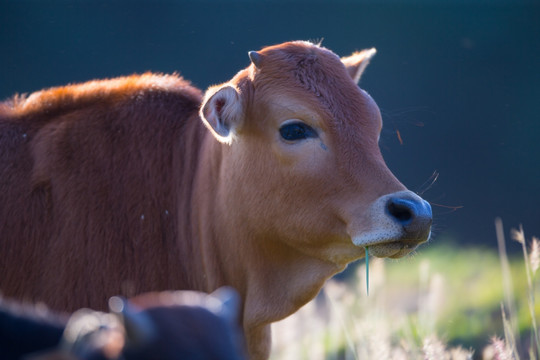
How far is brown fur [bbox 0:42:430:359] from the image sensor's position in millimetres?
3988

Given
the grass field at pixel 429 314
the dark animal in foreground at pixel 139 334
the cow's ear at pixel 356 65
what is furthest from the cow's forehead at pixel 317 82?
the dark animal in foreground at pixel 139 334

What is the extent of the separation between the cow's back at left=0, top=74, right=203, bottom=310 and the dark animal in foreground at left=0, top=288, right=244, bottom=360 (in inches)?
61.1

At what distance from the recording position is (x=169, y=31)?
432 inches

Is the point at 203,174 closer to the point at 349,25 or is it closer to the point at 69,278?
the point at 69,278

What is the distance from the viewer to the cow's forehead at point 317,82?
405 cm

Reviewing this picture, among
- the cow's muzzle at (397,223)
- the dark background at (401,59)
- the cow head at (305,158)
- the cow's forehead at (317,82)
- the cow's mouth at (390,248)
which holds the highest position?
the dark background at (401,59)

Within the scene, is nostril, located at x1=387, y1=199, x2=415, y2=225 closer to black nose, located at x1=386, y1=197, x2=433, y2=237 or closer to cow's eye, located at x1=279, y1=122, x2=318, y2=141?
black nose, located at x1=386, y1=197, x2=433, y2=237

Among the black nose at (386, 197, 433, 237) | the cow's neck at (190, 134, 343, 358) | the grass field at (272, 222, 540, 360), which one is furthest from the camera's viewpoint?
the grass field at (272, 222, 540, 360)

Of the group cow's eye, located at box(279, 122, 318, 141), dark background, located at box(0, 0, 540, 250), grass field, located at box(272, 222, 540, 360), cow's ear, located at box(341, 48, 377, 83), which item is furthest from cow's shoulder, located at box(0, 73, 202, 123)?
dark background, located at box(0, 0, 540, 250)

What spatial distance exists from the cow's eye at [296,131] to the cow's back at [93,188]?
2.15 feet

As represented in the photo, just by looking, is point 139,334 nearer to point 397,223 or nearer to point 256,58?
point 397,223

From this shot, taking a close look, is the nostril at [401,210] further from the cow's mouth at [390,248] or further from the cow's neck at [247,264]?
the cow's neck at [247,264]

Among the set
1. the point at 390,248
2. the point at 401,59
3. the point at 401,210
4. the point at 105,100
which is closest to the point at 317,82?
the point at 401,210

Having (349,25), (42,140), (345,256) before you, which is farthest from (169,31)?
(345,256)
